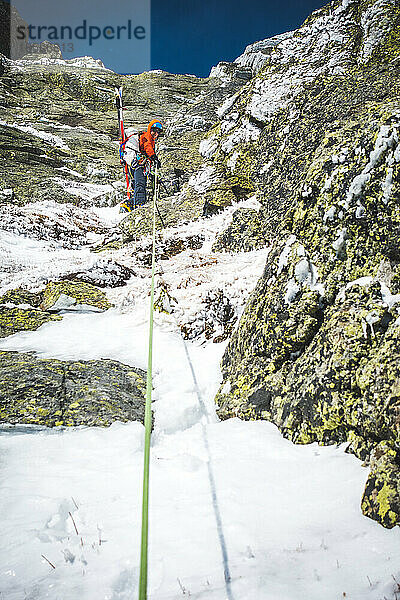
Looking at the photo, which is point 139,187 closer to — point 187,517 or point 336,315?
point 336,315

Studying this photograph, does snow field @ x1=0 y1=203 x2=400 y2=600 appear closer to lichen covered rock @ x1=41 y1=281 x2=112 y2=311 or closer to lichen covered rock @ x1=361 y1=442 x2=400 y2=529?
lichen covered rock @ x1=361 y1=442 x2=400 y2=529

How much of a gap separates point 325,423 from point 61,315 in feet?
28.4

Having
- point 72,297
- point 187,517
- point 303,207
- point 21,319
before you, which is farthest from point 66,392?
point 72,297

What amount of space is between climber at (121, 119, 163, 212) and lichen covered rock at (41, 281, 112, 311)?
9.69m

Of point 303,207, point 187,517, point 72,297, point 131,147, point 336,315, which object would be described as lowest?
point 187,517

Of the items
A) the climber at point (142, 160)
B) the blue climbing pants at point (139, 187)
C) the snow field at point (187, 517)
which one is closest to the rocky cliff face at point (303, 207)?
the snow field at point (187, 517)

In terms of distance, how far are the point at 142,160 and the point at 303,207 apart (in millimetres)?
17107

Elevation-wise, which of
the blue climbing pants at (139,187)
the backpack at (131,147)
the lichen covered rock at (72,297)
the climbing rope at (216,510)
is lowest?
the climbing rope at (216,510)

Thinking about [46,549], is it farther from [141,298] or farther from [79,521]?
[141,298]

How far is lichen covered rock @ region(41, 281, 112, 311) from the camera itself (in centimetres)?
1062

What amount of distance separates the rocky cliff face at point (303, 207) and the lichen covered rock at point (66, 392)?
1.91m

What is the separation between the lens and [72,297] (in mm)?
10922

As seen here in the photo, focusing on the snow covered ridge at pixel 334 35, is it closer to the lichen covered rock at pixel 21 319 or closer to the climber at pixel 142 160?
the climber at pixel 142 160

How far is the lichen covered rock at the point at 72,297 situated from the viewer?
10617mm
